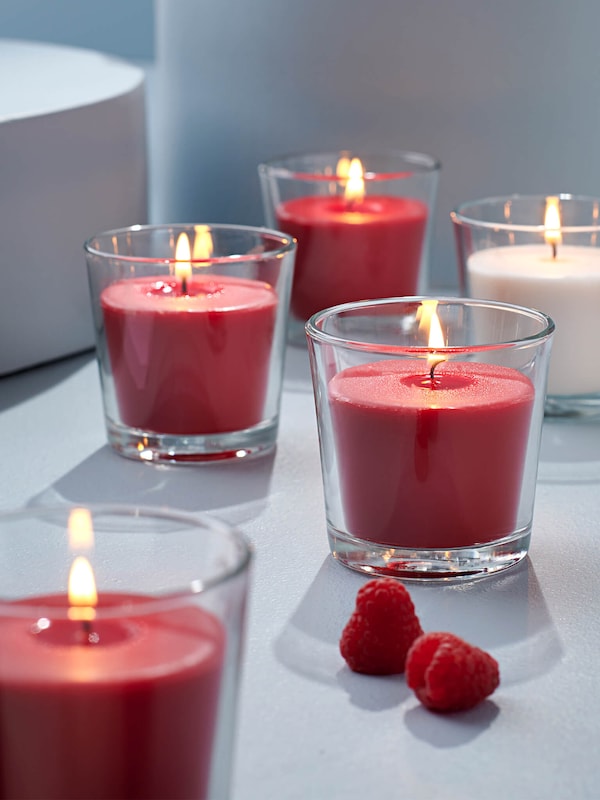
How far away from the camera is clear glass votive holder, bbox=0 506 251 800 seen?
427mm

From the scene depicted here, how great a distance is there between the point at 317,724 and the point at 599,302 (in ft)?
1.72

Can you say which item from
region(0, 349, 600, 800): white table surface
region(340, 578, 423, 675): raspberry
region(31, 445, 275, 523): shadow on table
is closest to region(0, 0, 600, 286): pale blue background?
region(0, 349, 600, 800): white table surface

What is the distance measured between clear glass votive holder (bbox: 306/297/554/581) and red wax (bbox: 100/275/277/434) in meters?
0.16

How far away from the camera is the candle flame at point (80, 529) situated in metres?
0.52

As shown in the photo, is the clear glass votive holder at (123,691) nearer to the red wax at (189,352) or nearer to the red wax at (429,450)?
the red wax at (429,450)

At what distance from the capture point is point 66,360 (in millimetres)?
1173

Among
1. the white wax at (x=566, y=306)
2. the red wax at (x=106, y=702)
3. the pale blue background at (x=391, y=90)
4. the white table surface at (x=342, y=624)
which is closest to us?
the red wax at (x=106, y=702)

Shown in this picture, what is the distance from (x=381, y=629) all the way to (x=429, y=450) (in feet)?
0.41

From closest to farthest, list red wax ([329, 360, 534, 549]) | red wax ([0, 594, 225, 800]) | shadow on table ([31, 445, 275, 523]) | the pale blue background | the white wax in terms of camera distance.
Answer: red wax ([0, 594, 225, 800]) < red wax ([329, 360, 534, 549]) < shadow on table ([31, 445, 275, 523]) < the white wax < the pale blue background

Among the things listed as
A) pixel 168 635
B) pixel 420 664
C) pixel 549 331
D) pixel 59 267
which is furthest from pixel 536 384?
pixel 59 267

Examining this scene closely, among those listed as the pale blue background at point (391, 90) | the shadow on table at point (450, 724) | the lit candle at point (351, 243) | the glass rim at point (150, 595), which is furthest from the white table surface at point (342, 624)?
the pale blue background at point (391, 90)

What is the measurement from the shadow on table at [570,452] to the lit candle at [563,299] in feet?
0.10

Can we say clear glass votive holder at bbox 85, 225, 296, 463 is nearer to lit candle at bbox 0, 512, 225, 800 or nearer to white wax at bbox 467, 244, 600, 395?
white wax at bbox 467, 244, 600, 395

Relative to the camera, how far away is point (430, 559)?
708mm
